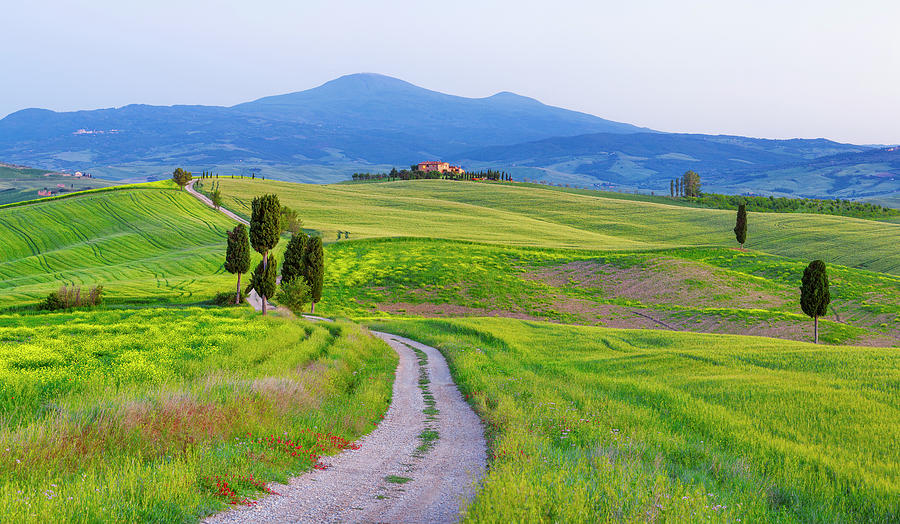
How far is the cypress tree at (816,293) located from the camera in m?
46.5

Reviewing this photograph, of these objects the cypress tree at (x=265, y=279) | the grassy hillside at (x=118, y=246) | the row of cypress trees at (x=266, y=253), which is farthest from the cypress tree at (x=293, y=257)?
the grassy hillside at (x=118, y=246)

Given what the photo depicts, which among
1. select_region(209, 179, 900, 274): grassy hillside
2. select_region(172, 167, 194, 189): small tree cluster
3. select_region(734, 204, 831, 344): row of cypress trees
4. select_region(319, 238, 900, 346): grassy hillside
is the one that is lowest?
select_region(319, 238, 900, 346): grassy hillside

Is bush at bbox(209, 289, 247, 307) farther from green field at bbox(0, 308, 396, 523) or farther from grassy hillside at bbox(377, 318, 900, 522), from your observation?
grassy hillside at bbox(377, 318, 900, 522)

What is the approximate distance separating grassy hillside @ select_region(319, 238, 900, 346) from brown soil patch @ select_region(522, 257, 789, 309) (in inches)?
4.4

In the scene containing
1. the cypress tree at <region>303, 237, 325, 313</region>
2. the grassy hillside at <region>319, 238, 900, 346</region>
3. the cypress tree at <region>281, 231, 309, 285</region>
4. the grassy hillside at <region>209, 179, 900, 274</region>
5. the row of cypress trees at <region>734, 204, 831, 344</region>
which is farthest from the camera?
the grassy hillside at <region>209, 179, 900, 274</region>

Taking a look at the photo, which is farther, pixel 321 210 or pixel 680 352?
pixel 321 210

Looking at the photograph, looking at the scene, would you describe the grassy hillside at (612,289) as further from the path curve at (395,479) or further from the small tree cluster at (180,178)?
the small tree cluster at (180,178)

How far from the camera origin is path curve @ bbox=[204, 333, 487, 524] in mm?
9430

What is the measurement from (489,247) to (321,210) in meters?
44.0

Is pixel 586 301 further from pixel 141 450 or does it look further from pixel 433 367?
pixel 141 450

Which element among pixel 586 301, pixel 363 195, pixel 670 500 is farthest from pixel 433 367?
pixel 363 195

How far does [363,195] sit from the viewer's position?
490ft

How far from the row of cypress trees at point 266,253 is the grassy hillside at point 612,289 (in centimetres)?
580

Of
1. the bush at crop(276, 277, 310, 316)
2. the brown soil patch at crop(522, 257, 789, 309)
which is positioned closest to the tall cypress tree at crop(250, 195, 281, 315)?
the bush at crop(276, 277, 310, 316)
